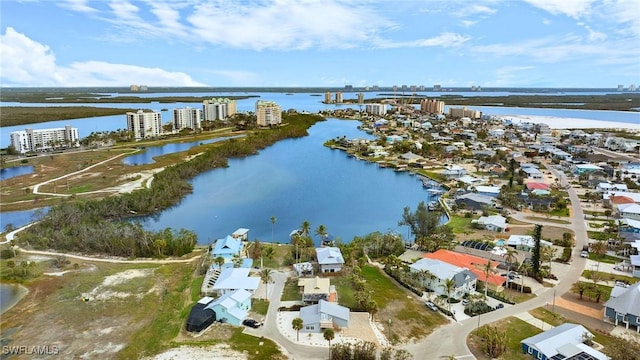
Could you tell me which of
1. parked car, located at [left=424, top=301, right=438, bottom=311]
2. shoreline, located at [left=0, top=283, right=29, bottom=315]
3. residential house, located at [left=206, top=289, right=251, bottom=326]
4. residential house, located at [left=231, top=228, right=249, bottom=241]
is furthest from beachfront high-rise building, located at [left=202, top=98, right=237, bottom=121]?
parked car, located at [left=424, top=301, right=438, bottom=311]

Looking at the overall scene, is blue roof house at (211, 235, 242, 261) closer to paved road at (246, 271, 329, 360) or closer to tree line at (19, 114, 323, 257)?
tree line at (19, 114, 323, 257)

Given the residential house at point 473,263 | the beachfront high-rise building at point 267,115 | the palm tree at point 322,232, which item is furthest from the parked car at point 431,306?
the beachfront high-rise building at point 267,115

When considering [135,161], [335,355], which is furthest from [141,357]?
[135,161]

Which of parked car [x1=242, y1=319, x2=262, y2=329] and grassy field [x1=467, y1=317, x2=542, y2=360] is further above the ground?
parked car [x1=242, y1=319, x2=262, y2=329]

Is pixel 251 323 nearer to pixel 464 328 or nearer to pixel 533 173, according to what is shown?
pixel 464 328

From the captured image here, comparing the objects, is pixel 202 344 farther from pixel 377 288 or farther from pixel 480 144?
pixel 480 144

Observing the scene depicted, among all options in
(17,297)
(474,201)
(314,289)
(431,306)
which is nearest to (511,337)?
(431,306)
